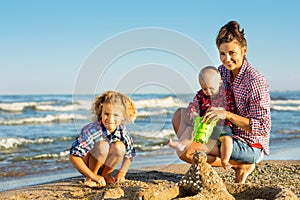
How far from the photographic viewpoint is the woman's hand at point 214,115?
162 inches

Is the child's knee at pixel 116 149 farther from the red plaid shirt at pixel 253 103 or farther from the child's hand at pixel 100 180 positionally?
the red plaid shirt at pixel 253 103

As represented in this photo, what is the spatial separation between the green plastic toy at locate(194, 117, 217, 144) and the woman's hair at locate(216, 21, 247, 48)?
89cm

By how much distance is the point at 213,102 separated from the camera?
4.52 metres

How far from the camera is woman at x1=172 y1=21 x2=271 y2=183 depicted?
14.0 ft

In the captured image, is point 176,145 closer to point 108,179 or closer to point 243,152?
point 243,152

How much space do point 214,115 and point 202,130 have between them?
241 millimetres

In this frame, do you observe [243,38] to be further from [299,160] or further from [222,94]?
[299,160]

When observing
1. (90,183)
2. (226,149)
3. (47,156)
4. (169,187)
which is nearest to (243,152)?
(226,149)

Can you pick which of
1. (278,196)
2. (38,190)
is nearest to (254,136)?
(278,196)

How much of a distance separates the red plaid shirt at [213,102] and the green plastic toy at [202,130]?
227mm

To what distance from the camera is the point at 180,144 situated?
455 centimetres

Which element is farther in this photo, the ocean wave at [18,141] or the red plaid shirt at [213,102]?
the ocean wave at [18,141]

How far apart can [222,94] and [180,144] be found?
74 centimetres

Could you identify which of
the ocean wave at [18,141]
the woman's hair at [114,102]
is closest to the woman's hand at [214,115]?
the woman's hair at [114,102]
